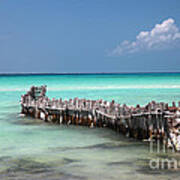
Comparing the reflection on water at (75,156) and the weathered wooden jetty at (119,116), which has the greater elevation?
the weathered wooden jetty at (119,116)

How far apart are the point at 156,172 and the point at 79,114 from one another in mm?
8634

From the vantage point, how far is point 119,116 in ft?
48.4

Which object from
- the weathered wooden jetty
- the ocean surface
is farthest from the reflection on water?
the weathered wooden jetty

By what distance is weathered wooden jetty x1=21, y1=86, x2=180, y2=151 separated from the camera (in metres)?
12.0

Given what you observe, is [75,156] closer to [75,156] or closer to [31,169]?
[75,156]

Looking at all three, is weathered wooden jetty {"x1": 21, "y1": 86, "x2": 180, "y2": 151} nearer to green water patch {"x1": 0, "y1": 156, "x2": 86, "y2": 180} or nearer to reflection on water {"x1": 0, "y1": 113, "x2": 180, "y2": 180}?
reflection on water {"x1": 0, "y1": 113, "x2": 180, "y2": 180}

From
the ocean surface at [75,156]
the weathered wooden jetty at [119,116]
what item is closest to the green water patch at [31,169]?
the ocean surface at [75,156]

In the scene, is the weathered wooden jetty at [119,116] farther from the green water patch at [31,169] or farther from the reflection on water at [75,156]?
the green water patch at [31,169]

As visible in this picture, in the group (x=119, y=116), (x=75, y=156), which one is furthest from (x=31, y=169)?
(x=119, y=116)

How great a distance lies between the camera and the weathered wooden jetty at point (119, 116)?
39.3ft

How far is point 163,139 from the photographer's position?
12297mm

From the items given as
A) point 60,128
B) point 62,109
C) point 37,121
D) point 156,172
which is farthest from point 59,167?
point 37,121

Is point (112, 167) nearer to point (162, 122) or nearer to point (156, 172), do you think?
point (156, 172)

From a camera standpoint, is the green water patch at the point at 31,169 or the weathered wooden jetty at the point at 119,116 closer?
the green water patch at the point at 31,169
